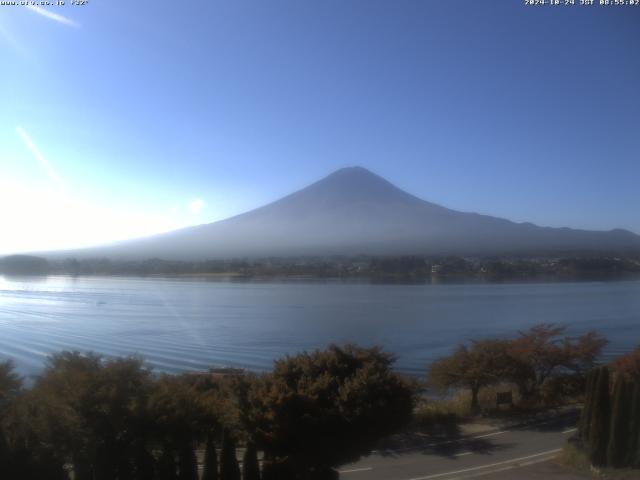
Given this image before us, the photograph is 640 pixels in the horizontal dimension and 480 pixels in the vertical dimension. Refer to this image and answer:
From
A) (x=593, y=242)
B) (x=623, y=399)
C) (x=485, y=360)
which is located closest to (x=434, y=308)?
(x=485, y=360)

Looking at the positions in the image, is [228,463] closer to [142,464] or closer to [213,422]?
[213,422]

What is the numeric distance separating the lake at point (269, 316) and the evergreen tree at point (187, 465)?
7.87m

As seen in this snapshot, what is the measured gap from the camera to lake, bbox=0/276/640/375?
57.1 feet

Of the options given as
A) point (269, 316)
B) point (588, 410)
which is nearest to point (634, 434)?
point (588, 410)

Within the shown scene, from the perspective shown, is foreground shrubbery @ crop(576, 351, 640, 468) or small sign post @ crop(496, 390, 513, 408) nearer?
foreground shrubbery @ crop(576, 351, 640, 468)

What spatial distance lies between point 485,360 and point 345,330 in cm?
1006

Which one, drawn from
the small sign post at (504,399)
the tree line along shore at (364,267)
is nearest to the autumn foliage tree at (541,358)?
the small sign post at (504,399)

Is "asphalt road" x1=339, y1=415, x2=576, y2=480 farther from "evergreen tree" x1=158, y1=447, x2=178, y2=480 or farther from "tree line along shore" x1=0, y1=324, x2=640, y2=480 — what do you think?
"evergreen tree" x1=158, y1=447, x2=178, y2=480

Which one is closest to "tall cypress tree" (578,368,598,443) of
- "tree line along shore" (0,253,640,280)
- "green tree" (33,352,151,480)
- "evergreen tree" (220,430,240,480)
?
"evergreen tree" (220,430,240,480)

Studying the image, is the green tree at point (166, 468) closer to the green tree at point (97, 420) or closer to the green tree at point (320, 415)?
the green tree at point (97, 420)

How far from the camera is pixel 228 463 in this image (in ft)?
17.7

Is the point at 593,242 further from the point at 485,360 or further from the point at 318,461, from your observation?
the point at 318,461

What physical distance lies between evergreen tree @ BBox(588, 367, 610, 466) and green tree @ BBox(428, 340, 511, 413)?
4.59 m

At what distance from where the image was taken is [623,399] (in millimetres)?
6582
